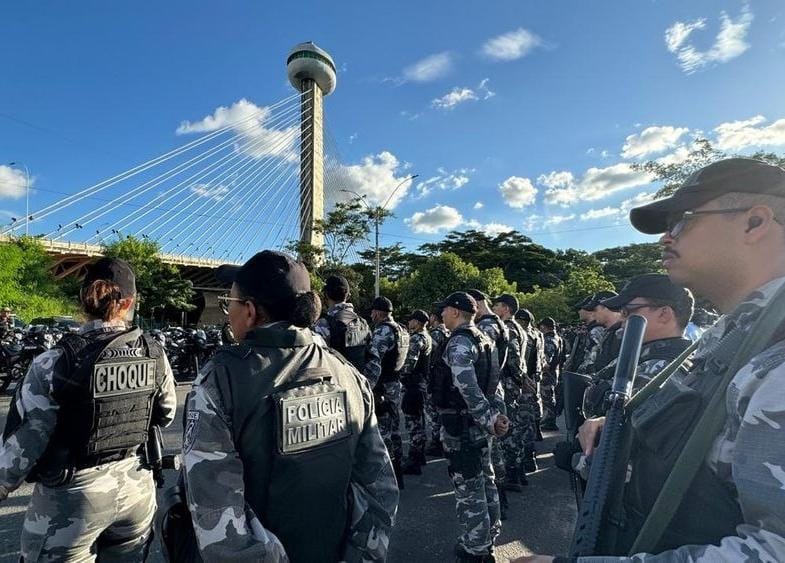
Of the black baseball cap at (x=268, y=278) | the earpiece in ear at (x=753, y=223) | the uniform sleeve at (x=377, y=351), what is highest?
the earpiece in ear at (x=753, y=223)

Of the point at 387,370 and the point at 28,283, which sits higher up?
the point at 28,283

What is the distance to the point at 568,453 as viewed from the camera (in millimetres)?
1542

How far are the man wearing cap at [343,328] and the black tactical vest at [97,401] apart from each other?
2253 mm

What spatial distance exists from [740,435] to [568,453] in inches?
33.0

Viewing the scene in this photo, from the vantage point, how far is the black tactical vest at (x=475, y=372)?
3201 mm

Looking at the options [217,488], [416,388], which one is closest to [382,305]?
[416,388]

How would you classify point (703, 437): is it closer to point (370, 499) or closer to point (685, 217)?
point (685, 217)

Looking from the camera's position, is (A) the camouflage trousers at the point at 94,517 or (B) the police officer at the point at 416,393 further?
(B) the police officer at the point at 416,393

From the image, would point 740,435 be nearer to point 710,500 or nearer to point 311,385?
point 710,500

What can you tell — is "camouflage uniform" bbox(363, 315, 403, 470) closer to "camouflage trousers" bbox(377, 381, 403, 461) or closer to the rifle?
"camouflage trousers" bbox(377, 381, 403, 461)

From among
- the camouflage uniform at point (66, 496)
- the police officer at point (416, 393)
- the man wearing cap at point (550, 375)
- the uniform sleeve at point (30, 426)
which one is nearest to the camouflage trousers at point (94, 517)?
the camouflage uniform at point (66, 496)

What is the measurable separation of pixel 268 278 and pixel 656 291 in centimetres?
192

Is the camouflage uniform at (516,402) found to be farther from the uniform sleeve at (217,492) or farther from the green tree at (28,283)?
the green tree at (28,283)

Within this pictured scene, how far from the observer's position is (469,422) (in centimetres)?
313
